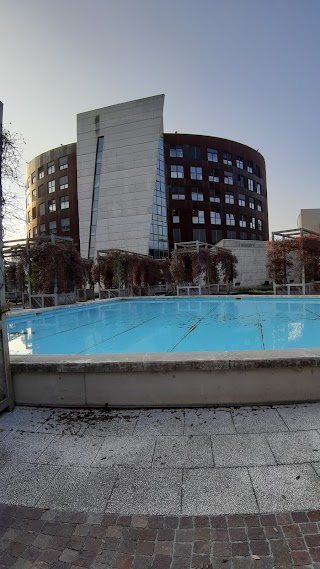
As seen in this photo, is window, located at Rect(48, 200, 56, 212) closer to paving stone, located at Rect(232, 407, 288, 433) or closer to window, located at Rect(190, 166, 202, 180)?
window, located at Rect(190, 166, 202, 180)

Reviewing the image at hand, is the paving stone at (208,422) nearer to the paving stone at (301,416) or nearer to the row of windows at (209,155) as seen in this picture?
the paving stone at (301,416)

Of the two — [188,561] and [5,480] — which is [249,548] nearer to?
[188,561]

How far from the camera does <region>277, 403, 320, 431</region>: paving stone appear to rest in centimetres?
297

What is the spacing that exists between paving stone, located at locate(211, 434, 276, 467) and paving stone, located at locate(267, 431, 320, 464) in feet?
0.21

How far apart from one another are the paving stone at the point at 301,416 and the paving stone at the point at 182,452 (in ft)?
2.73

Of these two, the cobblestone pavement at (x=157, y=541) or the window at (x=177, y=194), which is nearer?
the cobblestone pavement at (x=157, y=541)

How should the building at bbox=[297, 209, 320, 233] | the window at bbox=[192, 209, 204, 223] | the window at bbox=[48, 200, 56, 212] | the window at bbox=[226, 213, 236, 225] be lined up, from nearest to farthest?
the building at bbox=[297, 209, 320, 233] → the window at bbox=[192, 209, 204, 223] → the window at bbox=[226, 213, 236, 225] → the window at bbox=[48, 200, 56, 212]

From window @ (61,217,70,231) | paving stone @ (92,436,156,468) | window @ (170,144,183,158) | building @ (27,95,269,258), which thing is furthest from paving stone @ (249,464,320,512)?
window @ (61,217,70,231)

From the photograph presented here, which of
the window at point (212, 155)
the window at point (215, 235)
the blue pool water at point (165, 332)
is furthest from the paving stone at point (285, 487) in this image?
the window at point (212, 155)

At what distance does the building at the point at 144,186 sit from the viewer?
37469mm

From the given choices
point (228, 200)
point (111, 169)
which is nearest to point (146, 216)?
point (111, 169)

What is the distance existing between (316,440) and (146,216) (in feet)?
118

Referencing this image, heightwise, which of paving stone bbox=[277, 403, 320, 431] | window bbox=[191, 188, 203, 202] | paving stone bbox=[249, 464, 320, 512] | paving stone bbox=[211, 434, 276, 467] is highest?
window bbox=[191, 188, 203, 202]

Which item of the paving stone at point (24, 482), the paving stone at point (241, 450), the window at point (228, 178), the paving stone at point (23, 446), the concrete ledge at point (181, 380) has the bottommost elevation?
the paving stone at point (24, 482)
